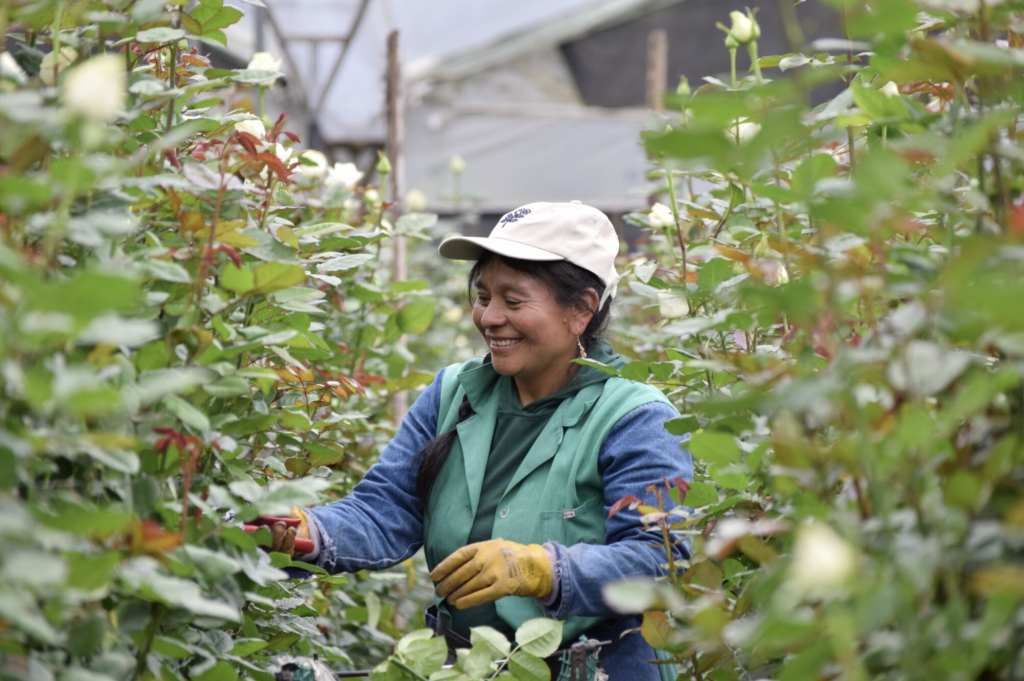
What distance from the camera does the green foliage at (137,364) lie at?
0.64 m

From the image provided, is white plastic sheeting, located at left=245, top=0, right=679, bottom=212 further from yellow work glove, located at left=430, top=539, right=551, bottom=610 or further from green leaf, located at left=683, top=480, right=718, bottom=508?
green leaf, located at left=683, top=480, right=718, bottom=508

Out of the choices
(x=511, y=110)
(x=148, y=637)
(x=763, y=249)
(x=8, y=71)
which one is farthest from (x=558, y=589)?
(x=511, y=110)

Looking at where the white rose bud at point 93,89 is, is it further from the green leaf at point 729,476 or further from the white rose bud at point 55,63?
the green leaf at point 729,476

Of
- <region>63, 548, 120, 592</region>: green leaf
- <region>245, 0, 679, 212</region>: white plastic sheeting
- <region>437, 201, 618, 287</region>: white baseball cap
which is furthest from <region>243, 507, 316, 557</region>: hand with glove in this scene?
<region>245, 0, 679, 212</region>: white plastic sheeting

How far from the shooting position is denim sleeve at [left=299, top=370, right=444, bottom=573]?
1.68 meters

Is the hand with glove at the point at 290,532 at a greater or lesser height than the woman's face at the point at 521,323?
lesser

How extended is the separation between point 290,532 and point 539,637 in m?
0.45

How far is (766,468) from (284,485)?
55 cm

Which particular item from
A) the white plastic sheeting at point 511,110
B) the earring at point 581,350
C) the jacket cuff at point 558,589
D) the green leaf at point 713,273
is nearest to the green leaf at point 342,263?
the green leaf at point 713,273

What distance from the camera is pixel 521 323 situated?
1784mm

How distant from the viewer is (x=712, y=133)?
0.66 meters

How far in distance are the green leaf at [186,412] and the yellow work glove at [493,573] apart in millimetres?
620

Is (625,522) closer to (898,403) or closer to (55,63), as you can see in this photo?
(898,403)

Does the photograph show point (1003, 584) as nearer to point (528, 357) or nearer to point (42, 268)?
point (42, 268)
